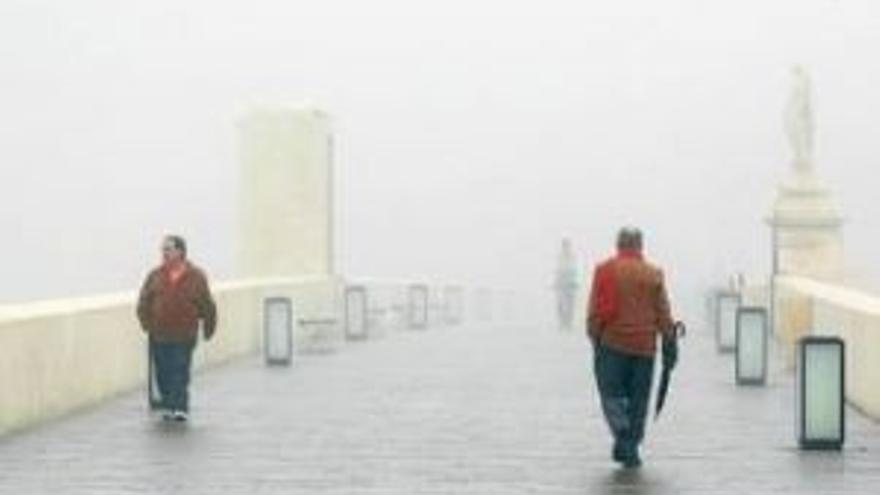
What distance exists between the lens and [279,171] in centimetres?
3628

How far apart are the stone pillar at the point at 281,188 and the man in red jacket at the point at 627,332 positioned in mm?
20821

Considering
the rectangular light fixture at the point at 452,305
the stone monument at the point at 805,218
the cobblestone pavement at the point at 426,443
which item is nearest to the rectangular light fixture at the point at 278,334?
the cobblestone pavement at the point at 426,443

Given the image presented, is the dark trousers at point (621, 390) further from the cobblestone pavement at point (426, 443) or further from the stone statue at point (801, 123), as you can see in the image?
the stone statue at point (801, 123)

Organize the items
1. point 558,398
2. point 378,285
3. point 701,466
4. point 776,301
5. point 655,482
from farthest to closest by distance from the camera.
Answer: point 378,285 < point 776,301 < point 558,398 < point 701,466 < point 655,482

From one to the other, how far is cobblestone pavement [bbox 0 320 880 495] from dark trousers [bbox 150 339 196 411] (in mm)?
244

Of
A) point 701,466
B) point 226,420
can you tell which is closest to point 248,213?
point 226,420

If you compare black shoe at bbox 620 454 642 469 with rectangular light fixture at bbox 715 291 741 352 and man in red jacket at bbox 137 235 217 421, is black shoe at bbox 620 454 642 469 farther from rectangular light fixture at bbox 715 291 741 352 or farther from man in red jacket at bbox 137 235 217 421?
rectangular light fixture at bbox 715 291 741 352

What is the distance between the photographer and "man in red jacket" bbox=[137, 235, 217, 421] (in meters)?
19.4

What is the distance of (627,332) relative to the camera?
1550 cm

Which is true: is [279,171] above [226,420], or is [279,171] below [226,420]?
above

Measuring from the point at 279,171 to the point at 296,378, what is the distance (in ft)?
35.8

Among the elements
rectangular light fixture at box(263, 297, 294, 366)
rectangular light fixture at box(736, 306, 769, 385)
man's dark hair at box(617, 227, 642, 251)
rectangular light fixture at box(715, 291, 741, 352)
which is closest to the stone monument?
rectangular light fixture at box(715, 291, 741, 352)

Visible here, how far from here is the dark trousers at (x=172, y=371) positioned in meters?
19.4

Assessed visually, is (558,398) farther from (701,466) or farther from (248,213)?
(248,213)
